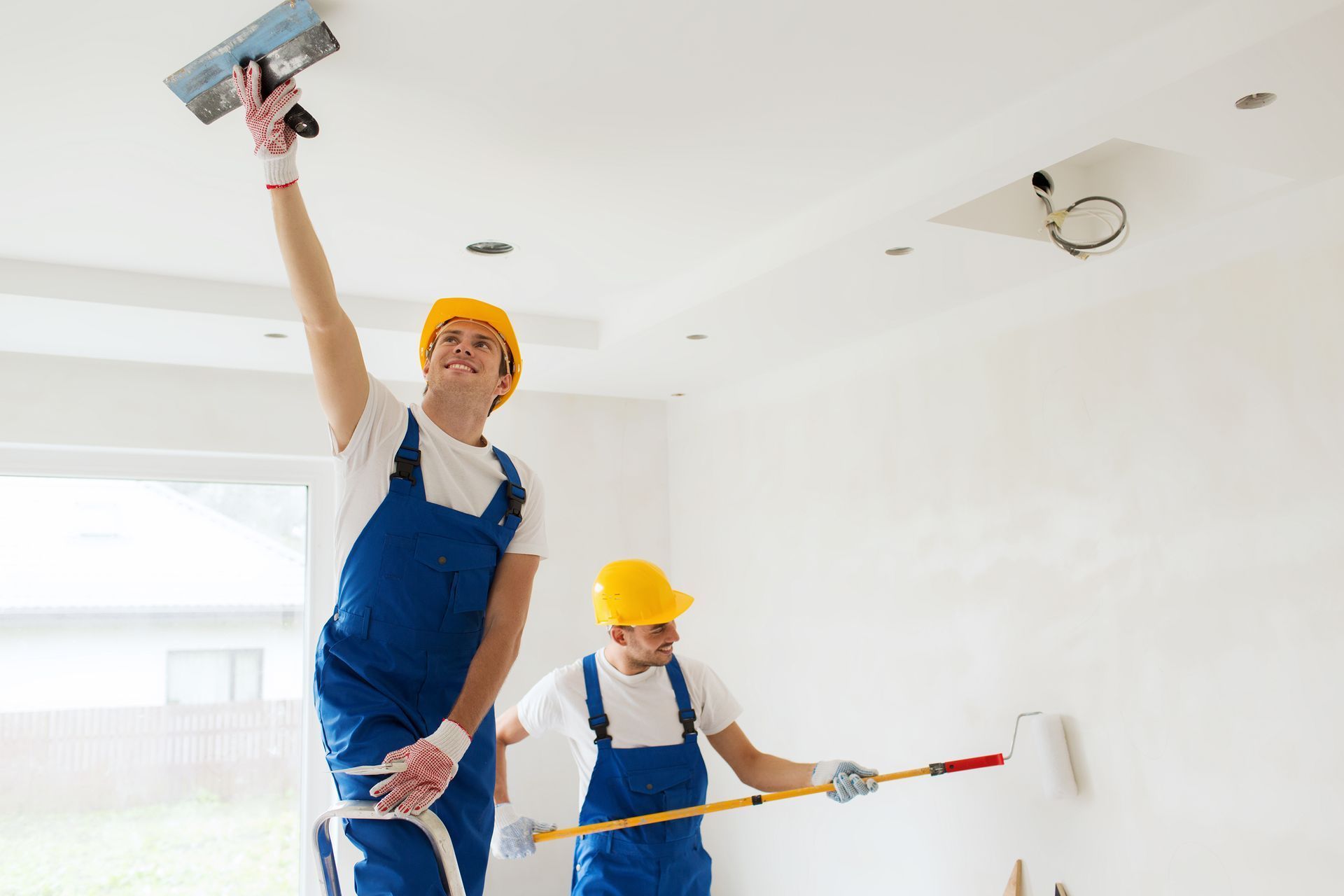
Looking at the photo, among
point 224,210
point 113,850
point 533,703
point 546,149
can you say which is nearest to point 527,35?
point 546,149

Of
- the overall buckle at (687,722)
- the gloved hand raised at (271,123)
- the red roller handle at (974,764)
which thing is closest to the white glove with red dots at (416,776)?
the gloved hand raised at (271,123)

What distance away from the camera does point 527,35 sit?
2232 millimetres

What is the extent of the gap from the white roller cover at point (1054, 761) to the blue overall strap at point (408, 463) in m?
2.24

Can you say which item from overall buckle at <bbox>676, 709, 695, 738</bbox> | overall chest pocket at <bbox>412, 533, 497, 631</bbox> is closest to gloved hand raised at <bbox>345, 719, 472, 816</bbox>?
overall chest pocket at <bbox>412, 533, 497, 631</bbox>

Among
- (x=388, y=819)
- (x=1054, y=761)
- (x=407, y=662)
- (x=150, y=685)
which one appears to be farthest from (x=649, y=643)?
(x=150, y=685)

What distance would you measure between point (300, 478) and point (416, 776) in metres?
3.19

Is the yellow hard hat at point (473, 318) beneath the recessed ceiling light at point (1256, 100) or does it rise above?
beneath

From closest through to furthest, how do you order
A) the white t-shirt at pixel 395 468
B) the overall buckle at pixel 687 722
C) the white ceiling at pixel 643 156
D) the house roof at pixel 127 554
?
the white t-shirt at pixel 395 468
the white ceiling at pixel 643 156
the overall buckle at pixel 687 722
the house roof at pixel 127 554

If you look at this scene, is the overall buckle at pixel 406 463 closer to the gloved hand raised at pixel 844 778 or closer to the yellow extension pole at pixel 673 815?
the yellow extension pole at pixel 673 815

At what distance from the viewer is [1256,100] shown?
2260 millimetres

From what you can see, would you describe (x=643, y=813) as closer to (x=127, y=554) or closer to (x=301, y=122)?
(x=301, y=122)

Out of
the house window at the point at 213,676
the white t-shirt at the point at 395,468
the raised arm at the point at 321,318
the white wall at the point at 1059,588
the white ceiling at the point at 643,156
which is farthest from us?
the house window at the point at 213,676

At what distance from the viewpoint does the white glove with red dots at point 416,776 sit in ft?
5.41

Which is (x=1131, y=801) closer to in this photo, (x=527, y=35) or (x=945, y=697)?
(x=945, y=697)
